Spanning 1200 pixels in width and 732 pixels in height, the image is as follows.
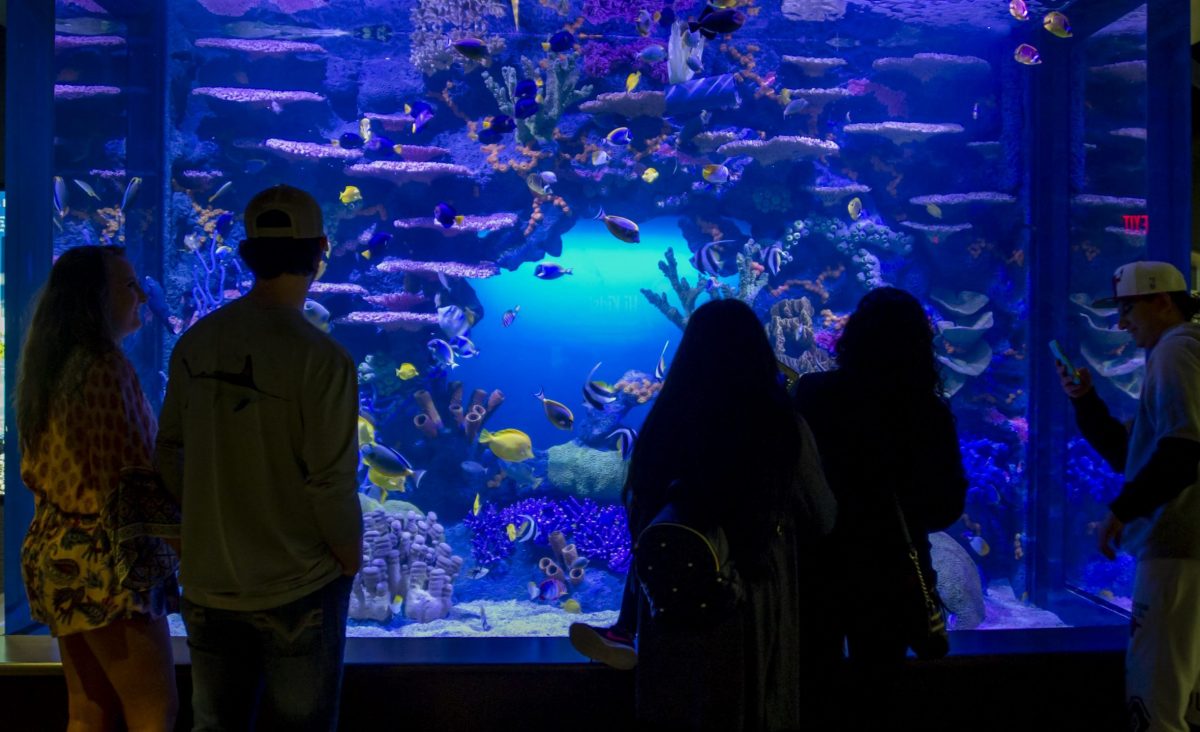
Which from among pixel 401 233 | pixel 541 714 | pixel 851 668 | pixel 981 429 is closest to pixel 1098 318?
pixel 981 429

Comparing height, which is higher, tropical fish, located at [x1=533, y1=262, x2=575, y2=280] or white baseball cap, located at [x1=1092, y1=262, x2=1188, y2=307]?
tropical fish, located at [x1=533, y1=262, x2=575, y2=280]

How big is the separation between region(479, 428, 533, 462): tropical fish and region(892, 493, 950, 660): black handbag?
4283mm

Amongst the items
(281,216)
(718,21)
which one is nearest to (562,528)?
(718,21)

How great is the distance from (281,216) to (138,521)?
98cm

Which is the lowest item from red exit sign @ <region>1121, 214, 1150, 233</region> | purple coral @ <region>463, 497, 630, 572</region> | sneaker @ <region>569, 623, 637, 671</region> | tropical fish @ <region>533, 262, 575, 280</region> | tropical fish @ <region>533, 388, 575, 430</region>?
purple coral @ <region>463, 497, 630, 572</region>

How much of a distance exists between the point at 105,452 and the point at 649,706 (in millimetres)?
1730

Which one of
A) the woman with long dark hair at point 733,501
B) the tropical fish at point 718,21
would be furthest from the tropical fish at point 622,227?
the woman with long dark hair at point 733,501

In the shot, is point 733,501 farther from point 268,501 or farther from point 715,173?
point 715,173

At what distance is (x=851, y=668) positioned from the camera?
2449 millimetres

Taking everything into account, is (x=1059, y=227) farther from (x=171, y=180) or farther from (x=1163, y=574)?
(x=171, y=180)

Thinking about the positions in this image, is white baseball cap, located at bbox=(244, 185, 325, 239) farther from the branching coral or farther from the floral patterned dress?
the branching coral

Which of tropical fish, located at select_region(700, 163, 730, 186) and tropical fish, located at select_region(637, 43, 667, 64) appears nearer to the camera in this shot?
tropical fish, located at select_region(637, 43, 667, 64)

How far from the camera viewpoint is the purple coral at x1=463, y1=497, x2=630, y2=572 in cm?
746

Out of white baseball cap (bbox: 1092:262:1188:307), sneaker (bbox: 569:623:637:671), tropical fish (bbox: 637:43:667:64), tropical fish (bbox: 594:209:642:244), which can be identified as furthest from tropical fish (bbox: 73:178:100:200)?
white baseball cap (bbox: 1092:262:1188:307)
